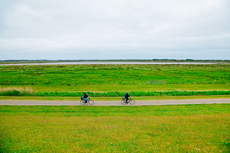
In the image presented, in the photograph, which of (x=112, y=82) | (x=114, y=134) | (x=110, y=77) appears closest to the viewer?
(x=114, y=134)

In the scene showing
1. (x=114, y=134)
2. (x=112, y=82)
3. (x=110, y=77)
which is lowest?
(x=112, y=82)

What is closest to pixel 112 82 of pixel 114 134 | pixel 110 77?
pixel 110 77

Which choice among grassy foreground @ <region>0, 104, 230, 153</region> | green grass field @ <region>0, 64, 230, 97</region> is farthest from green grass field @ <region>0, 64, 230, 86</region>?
grassy foreground @ <region>0, 104, 230, 153</region>

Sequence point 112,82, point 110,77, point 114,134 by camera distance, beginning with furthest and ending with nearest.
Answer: point 110,77 < point 112,82 < point 114,134

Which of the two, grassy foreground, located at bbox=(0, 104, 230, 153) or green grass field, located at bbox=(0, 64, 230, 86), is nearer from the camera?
grassy foreground, located at bbox=(0, 104, 230, 153)

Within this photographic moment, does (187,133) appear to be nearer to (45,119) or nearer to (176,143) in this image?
(176,143)

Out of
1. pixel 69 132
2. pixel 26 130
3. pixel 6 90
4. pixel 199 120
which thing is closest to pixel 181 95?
pixel 199 120

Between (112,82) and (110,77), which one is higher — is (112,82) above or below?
below

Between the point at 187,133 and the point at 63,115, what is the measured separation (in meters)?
12.0

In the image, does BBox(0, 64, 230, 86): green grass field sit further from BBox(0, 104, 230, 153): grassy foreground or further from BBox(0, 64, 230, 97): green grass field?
BBox(0, 104, 230, 153): grassy foreground

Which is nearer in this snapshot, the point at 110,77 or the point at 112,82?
the point at 112,82

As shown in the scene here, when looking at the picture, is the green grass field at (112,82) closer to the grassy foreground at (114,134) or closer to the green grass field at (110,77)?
the green grass field at (110,77)

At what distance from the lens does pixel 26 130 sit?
12.4 metres

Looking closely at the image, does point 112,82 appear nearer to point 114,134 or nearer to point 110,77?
point 110,77
